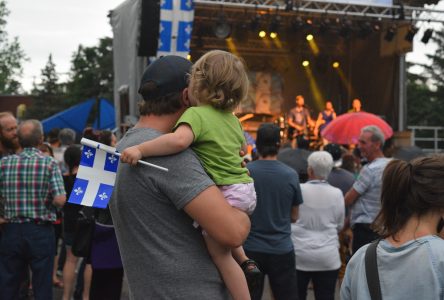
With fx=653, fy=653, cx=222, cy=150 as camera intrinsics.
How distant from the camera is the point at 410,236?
2.28 metres

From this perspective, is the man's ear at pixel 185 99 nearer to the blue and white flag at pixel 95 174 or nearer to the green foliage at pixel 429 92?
the blue and white flag at pixel 95 174

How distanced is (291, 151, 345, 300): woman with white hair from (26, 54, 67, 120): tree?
51.9 metres

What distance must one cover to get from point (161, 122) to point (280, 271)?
2.87m

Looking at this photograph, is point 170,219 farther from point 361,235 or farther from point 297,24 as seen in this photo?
point 297,24

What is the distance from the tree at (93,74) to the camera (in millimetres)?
52844

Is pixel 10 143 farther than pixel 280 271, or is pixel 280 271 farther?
pixel 10 143

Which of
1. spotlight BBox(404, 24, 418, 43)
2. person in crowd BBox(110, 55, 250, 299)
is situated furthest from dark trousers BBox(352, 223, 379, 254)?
spotlight BBox(404, 24, 418, 43)

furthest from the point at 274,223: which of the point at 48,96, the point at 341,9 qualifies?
the point at 48,96

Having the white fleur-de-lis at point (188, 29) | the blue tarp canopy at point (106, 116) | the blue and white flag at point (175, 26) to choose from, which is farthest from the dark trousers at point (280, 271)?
the blue tarp canopy at point (106, 116)

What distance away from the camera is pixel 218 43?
68.9 ft

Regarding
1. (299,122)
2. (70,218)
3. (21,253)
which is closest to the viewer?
(21,253)

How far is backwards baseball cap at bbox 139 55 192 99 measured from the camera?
2.37m

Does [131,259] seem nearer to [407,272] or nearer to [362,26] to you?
[407,272]

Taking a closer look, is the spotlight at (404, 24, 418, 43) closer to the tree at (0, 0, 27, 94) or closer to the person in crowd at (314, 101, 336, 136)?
the person in crowd at (314, 101, 336, 136)
